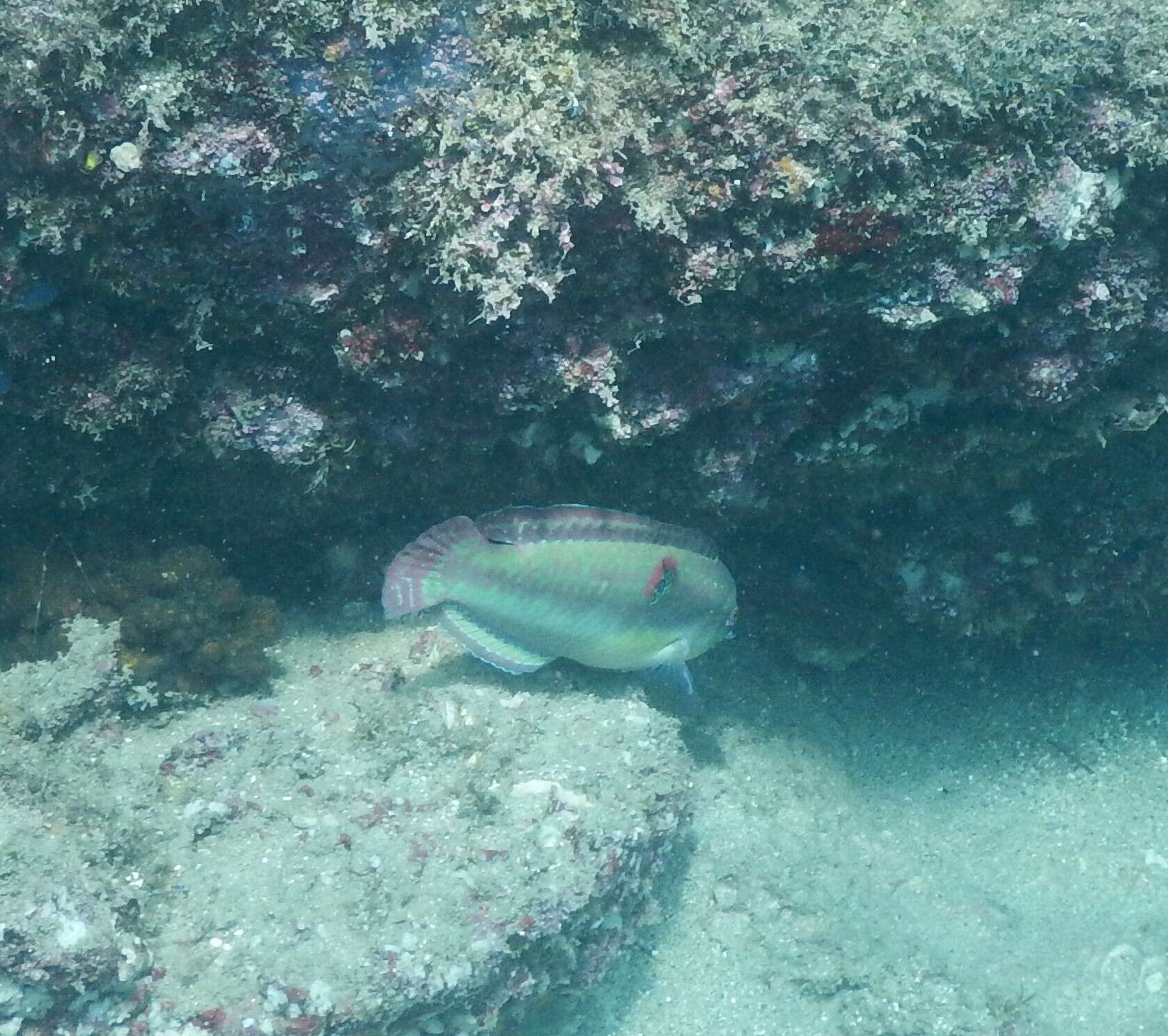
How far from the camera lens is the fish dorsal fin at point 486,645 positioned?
4277 millimetres

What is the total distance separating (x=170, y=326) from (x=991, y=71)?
3.11 m

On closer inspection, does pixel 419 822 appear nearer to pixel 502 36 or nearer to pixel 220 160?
pixel 220 160

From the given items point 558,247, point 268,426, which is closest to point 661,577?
point 558,247

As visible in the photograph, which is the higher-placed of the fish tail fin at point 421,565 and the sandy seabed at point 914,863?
the fish tail fin at point 421,565

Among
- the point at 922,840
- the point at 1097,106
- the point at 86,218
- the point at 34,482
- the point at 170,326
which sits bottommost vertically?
the point at 922,840

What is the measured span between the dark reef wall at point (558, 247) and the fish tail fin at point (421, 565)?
0.35 metres

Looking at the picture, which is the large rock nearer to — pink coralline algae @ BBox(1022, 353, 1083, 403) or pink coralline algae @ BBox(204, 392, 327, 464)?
pink coralline algae @ BBox(204, 392, 327, 464)

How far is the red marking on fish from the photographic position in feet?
14.2

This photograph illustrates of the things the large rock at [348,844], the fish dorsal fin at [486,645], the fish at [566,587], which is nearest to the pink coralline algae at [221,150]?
the fish at [566,587]

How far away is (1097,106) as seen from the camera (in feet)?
10.5

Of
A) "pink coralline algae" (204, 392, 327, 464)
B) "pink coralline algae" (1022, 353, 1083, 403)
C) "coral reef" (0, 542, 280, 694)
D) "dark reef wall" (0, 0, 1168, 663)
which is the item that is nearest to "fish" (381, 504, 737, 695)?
"dark reef wall" (0, 0, 1168, 663)

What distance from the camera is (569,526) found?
4.09m

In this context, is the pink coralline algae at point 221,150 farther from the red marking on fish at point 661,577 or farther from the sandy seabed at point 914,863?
the sandy seabed at point 914,863

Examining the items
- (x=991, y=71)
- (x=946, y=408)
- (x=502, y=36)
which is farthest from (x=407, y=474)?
(x=991, y=71)
